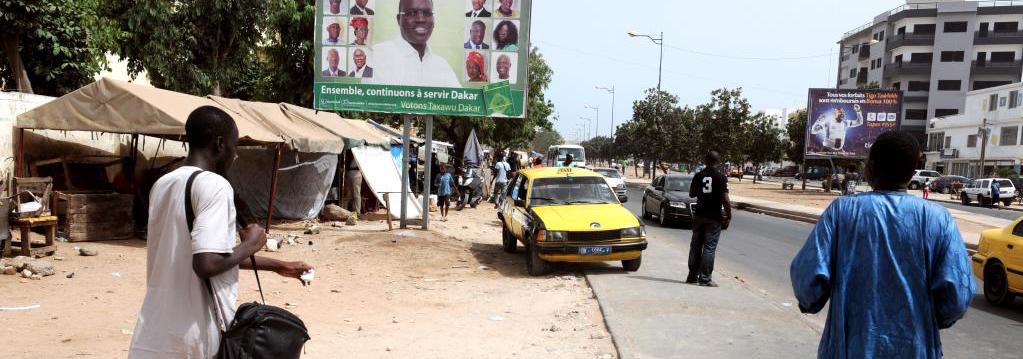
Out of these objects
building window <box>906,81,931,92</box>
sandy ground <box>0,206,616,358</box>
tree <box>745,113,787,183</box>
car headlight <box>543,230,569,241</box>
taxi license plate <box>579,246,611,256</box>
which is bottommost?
sandy ground <box>0,206,616,358</box>

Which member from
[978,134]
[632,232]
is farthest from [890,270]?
[978,134]

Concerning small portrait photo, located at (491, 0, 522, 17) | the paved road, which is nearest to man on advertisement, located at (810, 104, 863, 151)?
small portrait photo, located at (491, 0, 522, 17)

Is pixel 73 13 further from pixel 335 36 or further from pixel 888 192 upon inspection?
pixel 888 192

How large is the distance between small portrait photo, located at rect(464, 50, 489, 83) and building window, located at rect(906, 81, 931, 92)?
65.9 metres

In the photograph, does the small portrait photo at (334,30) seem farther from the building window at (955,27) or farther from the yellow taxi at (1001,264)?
the building window at (955,27)

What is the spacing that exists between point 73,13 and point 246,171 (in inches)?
221

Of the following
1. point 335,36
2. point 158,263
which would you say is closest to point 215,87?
point 335,36

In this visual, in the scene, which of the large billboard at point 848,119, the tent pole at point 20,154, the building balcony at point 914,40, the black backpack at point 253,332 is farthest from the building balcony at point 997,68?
the black backpack at point 253,332

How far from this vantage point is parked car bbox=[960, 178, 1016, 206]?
112ft

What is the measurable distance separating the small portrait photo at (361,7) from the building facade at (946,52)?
190 ft

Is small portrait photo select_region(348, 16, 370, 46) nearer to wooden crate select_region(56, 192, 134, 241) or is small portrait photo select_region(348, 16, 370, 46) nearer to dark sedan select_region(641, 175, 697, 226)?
wooden crate select_region(56, 192, 134, 241)

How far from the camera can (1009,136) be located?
51500mm

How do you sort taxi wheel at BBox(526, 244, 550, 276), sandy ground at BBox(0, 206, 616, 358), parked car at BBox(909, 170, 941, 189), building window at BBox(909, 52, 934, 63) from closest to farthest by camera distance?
sandy ground at BBox(0, 206, 616, 358) < taxi wheel at BBox(526, 244, 550, 276) < parked car at BBox(909, 170, 941, 189) < building window at BBox(909, 52, 934, 63)

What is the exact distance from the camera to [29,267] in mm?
8188
